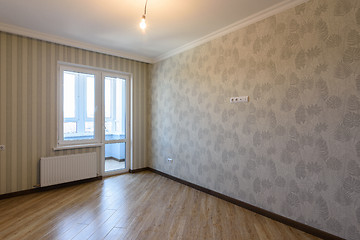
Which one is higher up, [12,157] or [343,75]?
[343,75]

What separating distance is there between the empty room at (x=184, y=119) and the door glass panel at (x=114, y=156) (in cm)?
3

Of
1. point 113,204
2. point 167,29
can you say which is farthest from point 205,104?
point 113,204

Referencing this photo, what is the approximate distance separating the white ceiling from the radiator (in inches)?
87.2

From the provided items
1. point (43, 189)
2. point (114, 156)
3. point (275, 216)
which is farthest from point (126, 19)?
point (275, 216)

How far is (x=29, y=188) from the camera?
11.6 ft

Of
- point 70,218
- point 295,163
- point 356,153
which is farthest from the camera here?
point 70,218

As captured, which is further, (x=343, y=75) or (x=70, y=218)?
(x=70, y=218)

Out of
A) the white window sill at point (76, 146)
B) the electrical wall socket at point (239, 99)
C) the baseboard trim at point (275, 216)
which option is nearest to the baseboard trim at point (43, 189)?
the white window sill at point (76, 146)

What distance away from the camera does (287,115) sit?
2547 millimetres

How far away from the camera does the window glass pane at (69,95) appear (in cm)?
396

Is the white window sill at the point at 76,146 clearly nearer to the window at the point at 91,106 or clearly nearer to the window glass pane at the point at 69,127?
the window at the point at 91,106

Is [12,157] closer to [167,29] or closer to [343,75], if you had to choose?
[167,29]

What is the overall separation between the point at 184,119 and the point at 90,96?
2.08m

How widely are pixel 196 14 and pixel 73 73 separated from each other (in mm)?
2776
